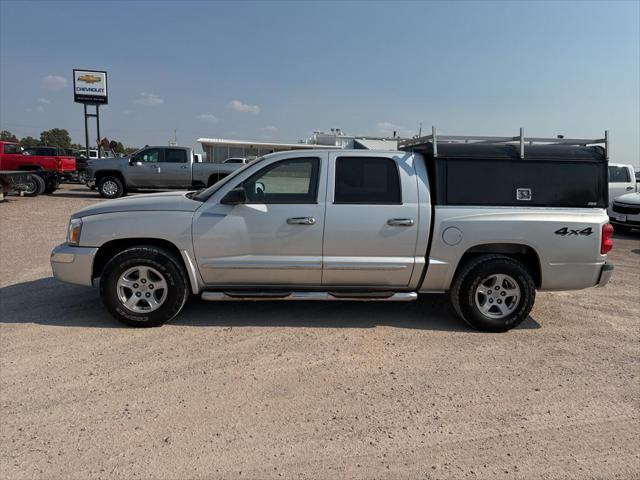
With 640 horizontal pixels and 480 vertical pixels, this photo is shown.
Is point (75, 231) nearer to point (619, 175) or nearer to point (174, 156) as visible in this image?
point (174, 156)

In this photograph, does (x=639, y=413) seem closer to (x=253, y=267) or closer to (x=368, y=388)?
(x=368, y=388)

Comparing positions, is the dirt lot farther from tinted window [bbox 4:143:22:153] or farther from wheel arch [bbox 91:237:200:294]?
tinted window [bbox 4:143:22:153]

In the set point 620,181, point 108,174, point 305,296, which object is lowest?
point 305,296

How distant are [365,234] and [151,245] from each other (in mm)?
2169

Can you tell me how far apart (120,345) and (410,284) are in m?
2.87

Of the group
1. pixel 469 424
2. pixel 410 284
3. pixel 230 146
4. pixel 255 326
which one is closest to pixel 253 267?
pixel 255 326

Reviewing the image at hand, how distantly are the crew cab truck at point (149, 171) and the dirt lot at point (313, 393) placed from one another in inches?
481

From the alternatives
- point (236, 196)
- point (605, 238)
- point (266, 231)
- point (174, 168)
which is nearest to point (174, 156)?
point (174, 168)

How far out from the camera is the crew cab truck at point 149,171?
1717 centimetres

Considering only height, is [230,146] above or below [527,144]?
above

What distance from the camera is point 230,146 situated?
54.2 metres

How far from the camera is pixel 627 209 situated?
1238 centimetres

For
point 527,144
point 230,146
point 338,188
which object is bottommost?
point 338,188

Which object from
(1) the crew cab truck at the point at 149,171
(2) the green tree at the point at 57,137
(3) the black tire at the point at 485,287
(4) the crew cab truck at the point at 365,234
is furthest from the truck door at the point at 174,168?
(2) the green tree at the point at 57,137
